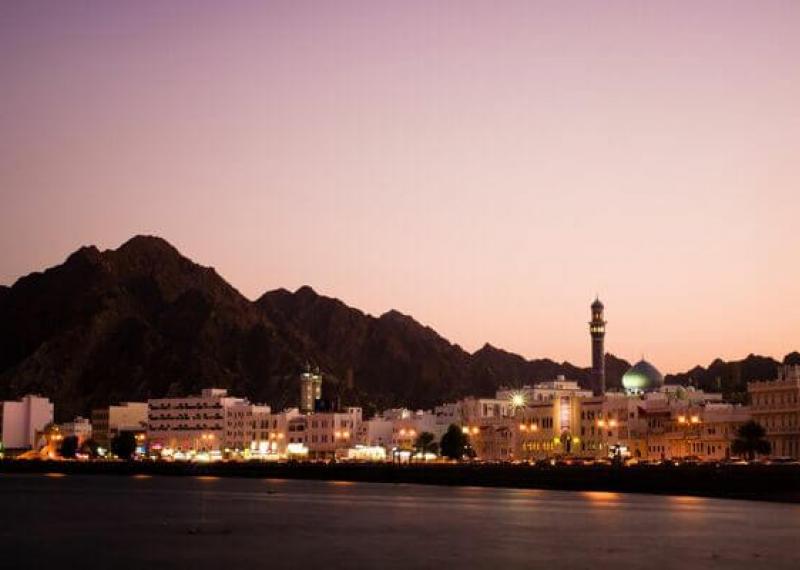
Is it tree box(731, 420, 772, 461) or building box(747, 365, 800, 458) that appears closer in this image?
building box(747, 365, 800, 458)

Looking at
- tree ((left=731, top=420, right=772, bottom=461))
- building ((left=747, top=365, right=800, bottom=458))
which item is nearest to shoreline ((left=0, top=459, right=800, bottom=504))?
tree ((left=731, top=420, right=772, bottom=461))

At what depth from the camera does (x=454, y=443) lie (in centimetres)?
17812

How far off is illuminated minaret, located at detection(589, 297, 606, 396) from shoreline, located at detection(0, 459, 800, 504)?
33.7 meters

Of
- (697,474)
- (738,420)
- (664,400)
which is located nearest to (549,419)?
(664,400)

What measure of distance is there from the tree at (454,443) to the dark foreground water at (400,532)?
176ft

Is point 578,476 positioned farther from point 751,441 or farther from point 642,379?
point 642,379

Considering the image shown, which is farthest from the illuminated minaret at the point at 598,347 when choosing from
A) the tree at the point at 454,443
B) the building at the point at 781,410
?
the building at the point at 781,410

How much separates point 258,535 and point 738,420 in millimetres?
79485

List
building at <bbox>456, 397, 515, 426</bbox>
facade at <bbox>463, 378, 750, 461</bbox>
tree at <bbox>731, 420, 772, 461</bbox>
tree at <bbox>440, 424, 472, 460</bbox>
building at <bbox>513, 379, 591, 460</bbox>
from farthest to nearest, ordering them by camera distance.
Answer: building at <bbox>456, 397, 515, 426</bbox>, tree at <bbox>440, 424, 472, 460</bbox>, building at <bbox>513, 379, 591, 460</bbox>, facade at <bbox>463, 378, 750, 461</bbox>, tree at <bbox>731, 420, 772, 461</bbox>

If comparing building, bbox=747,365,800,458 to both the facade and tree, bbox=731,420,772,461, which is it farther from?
the facade

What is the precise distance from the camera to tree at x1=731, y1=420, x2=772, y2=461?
132m

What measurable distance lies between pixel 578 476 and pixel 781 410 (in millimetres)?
23497

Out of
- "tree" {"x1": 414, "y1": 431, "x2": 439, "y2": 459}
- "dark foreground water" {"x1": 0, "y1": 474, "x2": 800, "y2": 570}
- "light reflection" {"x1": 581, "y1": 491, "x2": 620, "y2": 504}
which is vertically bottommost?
"light reflection" {"x1": 581, "y1": 491, "x2": 620, "y2": 504}

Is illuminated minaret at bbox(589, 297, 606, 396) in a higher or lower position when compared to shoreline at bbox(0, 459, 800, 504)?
higher
